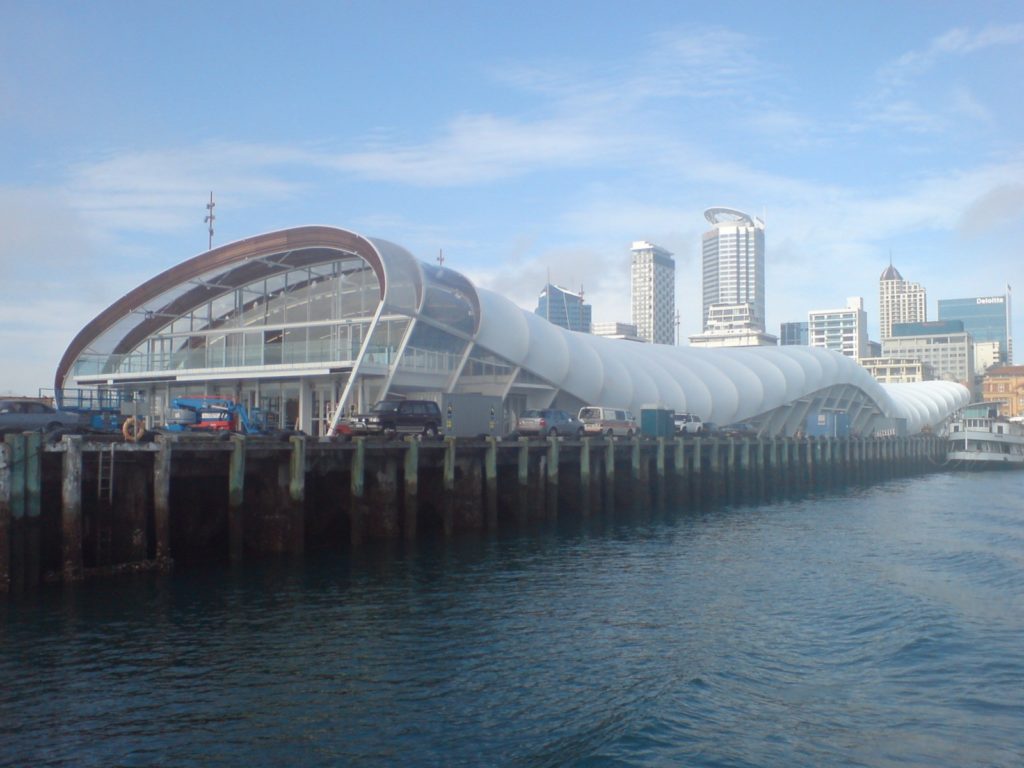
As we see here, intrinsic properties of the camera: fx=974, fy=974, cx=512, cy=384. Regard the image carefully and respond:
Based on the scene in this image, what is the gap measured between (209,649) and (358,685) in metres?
3.20

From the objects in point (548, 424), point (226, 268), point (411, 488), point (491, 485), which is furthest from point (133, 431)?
point (226, 268)

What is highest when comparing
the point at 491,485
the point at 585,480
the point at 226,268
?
the point at 226,268

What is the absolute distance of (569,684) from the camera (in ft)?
47.7

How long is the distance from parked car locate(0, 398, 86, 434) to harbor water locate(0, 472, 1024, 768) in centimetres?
1044

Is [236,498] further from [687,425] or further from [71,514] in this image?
[687,425]

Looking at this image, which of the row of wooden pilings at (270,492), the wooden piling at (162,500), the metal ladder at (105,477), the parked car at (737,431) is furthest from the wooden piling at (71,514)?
the parked car at (737,431)

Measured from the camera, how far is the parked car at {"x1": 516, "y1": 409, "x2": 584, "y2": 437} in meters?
40.6

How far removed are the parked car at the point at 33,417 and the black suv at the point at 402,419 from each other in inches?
356

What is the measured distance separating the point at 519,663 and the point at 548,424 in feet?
84.9

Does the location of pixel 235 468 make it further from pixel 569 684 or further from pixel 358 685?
pixel 569 684

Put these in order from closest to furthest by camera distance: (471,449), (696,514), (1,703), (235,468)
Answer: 1. (1,703)
2. (235,468)
3. (471,449)
4. (696,514)

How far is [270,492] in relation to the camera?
2408 centimetres

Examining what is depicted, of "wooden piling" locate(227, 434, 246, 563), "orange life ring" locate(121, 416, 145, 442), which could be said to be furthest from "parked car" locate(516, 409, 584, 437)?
"orange life ring" locate(121, 416, 145, 442)

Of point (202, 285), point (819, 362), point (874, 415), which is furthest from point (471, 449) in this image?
point (874, 415)
